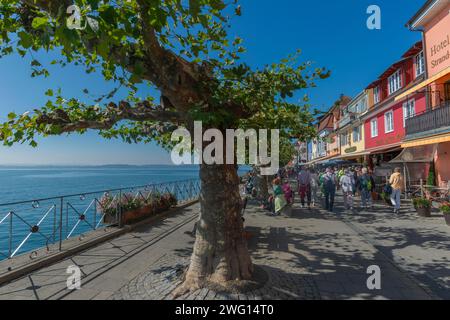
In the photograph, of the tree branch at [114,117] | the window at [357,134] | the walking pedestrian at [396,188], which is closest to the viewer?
the tree branch at [114,117]

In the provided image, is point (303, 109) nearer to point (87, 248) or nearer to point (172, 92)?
point (172, 92)

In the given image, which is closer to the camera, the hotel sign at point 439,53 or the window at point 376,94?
the hotel sign at point 439,53

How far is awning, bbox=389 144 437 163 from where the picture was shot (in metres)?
14.0

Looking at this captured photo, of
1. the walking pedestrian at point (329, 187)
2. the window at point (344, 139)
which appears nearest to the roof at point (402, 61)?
the window at point (344, 139)

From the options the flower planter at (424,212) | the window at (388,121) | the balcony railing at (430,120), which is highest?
the window at (388,121)

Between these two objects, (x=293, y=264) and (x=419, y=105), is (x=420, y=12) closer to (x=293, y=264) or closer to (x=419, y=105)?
(x=419, y=105)

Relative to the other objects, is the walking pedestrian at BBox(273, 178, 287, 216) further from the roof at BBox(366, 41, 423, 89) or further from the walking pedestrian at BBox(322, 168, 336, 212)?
the roof at BBox(366, 41, 423, 89)

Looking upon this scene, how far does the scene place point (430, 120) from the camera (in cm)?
1266

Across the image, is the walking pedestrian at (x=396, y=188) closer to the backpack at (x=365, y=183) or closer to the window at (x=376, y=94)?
the backpack at (x=365, y=183)

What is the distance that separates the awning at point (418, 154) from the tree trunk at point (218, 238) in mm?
13997

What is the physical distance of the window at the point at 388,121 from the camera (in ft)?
60.8

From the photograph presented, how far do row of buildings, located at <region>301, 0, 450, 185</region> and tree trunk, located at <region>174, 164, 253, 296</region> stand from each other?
7496 mm
